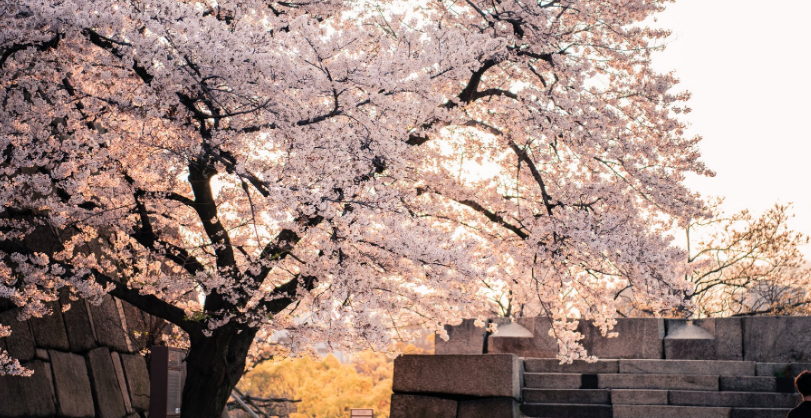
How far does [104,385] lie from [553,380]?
6226 millimetres

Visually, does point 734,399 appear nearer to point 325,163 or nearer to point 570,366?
point 570,366

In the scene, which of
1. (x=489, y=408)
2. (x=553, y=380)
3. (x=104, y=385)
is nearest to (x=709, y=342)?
(x=553, y=380)

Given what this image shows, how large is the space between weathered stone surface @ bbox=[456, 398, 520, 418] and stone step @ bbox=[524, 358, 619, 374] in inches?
62.4

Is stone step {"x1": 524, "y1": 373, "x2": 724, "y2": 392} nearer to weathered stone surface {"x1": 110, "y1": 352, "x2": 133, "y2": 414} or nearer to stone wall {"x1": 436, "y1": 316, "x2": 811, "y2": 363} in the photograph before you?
stone wall {"x1": 436, "y1": 316, "x2": 811, "y2": 363}

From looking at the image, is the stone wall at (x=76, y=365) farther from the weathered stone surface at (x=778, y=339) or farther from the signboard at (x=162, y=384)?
the weathered stone surface at (x=778, y=339)

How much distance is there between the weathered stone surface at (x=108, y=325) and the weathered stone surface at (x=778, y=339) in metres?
9.62

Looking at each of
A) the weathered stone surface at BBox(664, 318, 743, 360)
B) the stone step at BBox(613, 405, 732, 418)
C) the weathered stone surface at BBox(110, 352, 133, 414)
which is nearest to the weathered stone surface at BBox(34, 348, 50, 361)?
the weathered stone surface at BBox(110, 352, 133, 414)

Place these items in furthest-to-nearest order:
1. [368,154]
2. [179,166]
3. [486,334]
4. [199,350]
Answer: [486,334] < [199,350] < [179,166] < [368,154]

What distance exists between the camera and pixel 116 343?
999cm

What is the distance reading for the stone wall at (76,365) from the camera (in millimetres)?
7352

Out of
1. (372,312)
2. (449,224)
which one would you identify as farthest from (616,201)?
(372,312)

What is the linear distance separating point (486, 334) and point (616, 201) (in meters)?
4.38

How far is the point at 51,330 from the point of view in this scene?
8.21 m

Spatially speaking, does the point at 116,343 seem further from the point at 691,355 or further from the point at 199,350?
the point at 691,355
